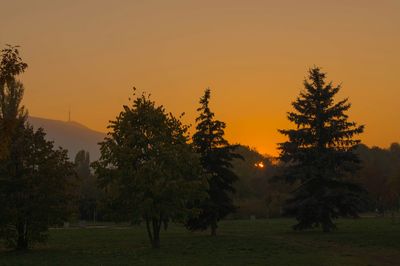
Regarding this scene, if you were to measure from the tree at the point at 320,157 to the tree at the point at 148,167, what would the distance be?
15082 millimetres

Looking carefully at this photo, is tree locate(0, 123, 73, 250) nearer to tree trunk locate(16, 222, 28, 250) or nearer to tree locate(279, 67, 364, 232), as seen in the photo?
tree trunk locate(16, 222, 28, 250)

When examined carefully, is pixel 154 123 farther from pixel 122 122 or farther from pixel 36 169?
pixel 36 169

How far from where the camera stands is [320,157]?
48625 mm

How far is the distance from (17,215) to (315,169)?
89.2 feet

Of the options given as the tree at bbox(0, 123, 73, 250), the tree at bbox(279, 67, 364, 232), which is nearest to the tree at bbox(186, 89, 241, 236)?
the tree at bbox(279, 67, 364, 232)

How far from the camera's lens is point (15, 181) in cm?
3406

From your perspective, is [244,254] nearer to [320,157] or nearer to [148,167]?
[148,167]

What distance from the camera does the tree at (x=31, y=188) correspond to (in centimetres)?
3384

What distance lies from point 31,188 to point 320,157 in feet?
86.7

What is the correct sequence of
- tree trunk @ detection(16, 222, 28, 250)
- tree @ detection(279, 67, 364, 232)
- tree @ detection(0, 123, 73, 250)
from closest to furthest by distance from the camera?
tree @ detection(0, 123, 73, 250) < tree trunk @ detection(16, 222, 28, 250) < tree @ detection(279, 67, 364, 232)

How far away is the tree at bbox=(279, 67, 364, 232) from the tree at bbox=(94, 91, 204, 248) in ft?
49.5

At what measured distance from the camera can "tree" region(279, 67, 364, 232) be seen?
Result: 47375 mm

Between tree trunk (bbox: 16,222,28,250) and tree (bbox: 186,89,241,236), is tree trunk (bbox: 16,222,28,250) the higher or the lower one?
the lower one

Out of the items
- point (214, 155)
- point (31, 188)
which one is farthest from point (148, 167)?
point (214, 155)
